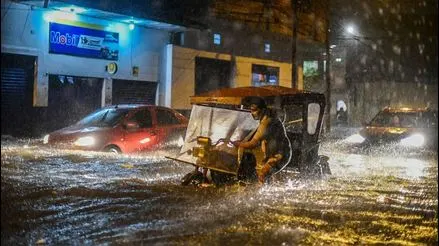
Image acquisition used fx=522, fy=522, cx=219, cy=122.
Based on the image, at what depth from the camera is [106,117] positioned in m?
12.6

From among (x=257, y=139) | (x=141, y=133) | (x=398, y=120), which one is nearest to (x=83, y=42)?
(x=141, y=133)

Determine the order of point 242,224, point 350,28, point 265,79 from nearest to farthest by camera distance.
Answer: point 242,224
point 265,79
point 350,28

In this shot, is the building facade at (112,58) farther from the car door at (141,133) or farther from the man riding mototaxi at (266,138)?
the man riding mototaxi at (266,138)

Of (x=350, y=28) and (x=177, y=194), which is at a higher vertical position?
(x=350, y=28)

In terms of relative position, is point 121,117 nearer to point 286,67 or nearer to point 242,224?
point 242,224

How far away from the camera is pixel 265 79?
26.6 meters

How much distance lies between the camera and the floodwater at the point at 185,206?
6082mm

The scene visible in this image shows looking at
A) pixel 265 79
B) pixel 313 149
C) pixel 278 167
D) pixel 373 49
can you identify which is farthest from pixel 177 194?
pixel 373 49

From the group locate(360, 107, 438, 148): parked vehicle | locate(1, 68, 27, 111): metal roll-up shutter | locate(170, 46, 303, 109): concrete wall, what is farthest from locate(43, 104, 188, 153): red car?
locate(170, 46, 303, 109): concrete wall

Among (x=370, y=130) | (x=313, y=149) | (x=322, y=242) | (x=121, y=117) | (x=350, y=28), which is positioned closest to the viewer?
(x=322, y=242)

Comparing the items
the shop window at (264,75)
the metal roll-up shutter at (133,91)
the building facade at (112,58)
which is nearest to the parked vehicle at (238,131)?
the building facade at (112,58)

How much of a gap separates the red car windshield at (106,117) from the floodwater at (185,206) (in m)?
1.19

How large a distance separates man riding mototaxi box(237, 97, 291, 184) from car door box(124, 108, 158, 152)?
4.42 metres

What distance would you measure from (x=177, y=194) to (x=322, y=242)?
3.03 meters
